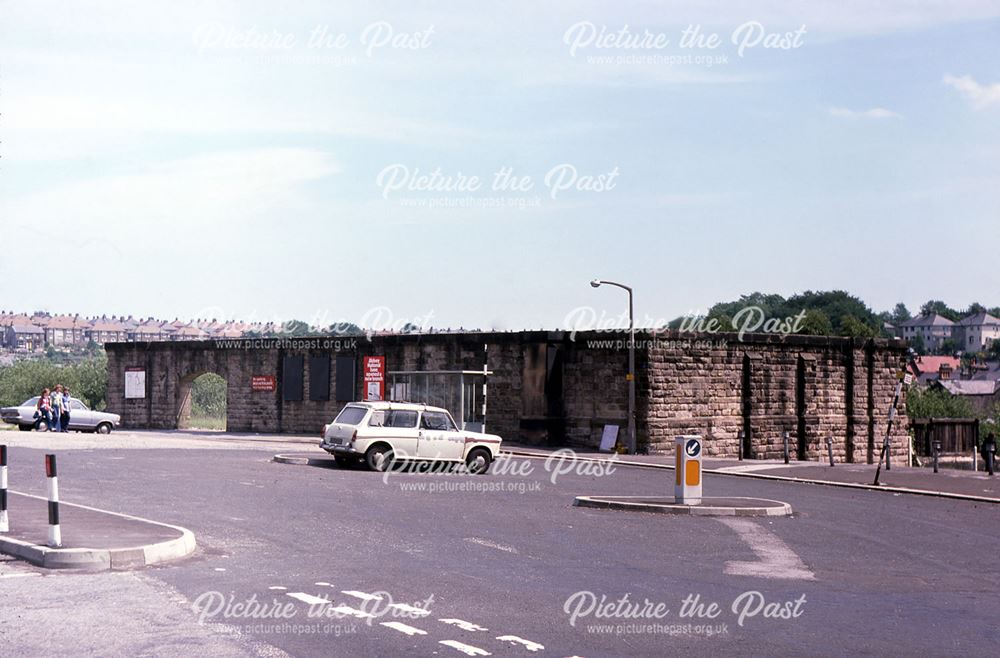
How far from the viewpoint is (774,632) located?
998 centimetres

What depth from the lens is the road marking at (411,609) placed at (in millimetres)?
10203

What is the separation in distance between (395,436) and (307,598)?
55.5ft

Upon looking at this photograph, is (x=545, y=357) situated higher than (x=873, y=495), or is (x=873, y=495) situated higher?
(x=545, y=357)

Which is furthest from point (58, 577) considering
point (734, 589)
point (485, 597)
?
point (734, 589)

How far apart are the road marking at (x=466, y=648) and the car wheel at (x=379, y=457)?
18.5 meters

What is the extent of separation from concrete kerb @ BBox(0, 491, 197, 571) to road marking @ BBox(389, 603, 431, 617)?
342 cm

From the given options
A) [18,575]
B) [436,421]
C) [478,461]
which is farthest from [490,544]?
[478,461]

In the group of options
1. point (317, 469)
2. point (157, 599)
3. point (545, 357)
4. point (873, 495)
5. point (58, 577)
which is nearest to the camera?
point (157, 599)

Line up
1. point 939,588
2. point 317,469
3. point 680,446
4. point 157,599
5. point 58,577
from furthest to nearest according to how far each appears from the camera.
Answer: point 317,469 → point 680,446 → point 939,588 → point 58,577 → point 157,599

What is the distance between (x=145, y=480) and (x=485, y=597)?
1383 centimetres

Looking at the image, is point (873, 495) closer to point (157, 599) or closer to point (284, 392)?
point (157, 599)

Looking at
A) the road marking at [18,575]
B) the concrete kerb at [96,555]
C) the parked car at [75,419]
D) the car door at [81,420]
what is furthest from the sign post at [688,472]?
the car door at [81,420]

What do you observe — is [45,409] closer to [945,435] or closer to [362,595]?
[362,595]

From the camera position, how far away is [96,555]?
12.5 m
